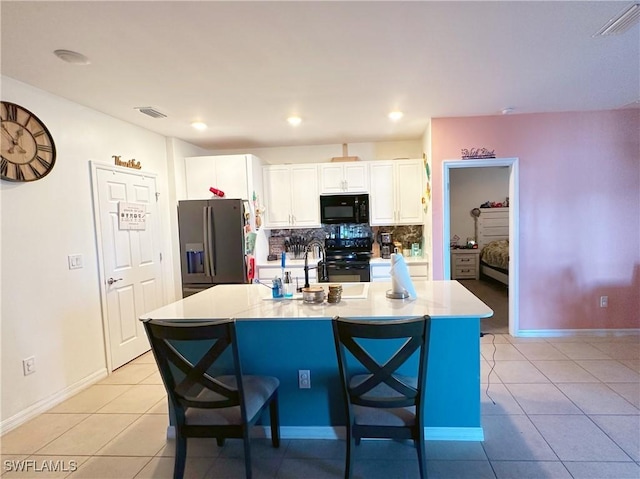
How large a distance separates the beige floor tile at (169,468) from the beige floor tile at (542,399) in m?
Answer: 2.16

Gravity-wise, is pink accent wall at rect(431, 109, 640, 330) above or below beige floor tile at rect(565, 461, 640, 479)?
above

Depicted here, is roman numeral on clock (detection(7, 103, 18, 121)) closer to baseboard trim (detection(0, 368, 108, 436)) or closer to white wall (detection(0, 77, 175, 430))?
white wall (detection(0, 77, 175, 430))

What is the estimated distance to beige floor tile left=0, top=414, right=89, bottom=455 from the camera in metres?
2.24

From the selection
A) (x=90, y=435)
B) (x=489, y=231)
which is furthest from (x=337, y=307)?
(x=489, y=231)

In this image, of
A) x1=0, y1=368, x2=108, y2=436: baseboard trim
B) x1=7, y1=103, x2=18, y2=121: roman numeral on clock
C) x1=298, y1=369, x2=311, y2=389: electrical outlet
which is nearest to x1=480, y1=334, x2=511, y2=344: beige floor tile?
Answer: x1=298, y1=369, x2=311, y2=389: electrical outlet

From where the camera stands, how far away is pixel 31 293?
2.58 m

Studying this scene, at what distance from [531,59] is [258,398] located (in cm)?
281

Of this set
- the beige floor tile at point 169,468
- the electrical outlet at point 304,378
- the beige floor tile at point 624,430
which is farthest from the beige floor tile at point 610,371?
the beige floor tile at point 169,468

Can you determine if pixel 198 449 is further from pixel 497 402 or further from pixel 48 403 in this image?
pixel 497 402

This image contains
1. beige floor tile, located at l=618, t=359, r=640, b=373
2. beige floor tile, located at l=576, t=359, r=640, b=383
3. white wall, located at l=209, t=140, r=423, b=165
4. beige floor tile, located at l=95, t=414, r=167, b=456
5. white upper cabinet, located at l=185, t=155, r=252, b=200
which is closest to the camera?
beige floor tile, located at l=95, t=414, r=167, b=456

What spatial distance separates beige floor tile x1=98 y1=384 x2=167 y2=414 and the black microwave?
273cm

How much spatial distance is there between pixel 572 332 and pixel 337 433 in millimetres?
3171

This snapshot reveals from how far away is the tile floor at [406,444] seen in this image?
1.92 metres

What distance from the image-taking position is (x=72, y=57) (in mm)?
2170
